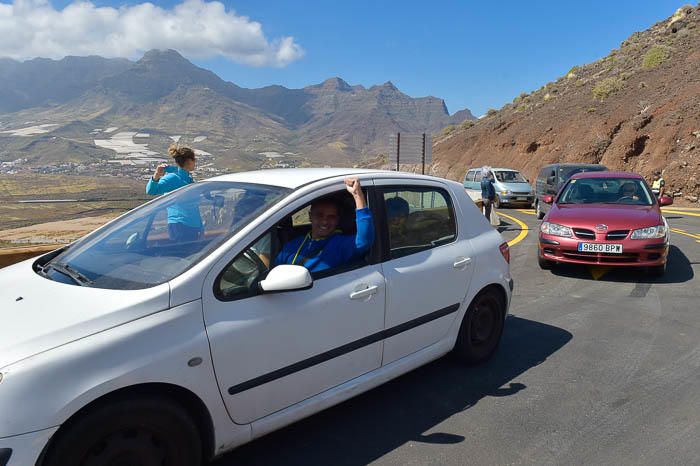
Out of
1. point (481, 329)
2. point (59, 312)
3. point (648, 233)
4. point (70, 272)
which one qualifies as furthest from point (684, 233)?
point (59, 312)

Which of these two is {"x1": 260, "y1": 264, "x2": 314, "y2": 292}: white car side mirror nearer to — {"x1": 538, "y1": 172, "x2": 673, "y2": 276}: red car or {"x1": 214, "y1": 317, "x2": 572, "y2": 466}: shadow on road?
{"x1": 214, "y1": 317, "x2": 572, "y2": 466}: shadow on road

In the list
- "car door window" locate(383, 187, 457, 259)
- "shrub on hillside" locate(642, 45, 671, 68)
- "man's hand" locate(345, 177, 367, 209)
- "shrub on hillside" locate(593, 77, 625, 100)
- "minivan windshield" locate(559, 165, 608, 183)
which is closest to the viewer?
"man's hand" locate(345, 177, 367, 209)

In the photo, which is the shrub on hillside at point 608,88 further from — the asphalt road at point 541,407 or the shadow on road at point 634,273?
the asphalt road at point 541,407

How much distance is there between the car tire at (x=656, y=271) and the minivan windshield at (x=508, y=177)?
14604 millimetres

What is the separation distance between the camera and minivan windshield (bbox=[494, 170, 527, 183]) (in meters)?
21.7

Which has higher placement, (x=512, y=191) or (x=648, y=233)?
(x=648, y=233)

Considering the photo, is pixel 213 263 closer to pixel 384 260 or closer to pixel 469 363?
pixel 384 260

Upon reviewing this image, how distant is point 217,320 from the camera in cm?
252

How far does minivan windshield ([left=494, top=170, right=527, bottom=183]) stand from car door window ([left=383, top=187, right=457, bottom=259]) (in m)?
18.6

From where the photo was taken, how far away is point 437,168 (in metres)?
46.9

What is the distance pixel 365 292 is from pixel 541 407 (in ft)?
5.16

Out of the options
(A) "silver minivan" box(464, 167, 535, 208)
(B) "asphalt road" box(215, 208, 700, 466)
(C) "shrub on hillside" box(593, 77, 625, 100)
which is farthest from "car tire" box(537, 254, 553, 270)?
(C) "shrub on hillside" box(593, 77, 625, 100)

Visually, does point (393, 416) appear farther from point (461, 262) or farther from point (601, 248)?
point (601, 248)

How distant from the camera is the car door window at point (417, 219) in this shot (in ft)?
11.6
